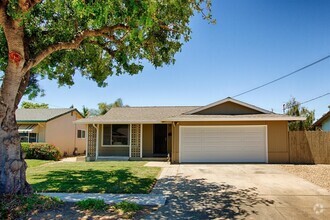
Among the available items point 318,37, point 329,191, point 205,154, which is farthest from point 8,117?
point 318,37

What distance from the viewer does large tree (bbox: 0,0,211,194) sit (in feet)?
19.1

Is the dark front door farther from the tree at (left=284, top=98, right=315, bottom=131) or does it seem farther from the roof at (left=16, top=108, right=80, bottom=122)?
the tree at (left=284, top=98, right=315, bottom=131)

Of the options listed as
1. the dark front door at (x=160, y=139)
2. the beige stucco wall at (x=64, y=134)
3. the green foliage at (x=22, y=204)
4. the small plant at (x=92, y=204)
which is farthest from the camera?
the beige stucco wall at (x=64, y=134)

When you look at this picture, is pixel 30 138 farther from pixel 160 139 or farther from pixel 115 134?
pixel 160 139

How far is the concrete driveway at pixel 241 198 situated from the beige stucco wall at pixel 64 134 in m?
15.1

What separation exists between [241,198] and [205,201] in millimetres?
1093

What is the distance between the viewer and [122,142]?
18641 mm

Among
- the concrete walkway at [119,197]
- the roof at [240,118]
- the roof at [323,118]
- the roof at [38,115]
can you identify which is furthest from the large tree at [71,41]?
the roof at [323,118]

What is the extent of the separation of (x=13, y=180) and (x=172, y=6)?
249 inches

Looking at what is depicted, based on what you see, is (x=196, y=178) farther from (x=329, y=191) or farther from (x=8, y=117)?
(x=8, y=117)

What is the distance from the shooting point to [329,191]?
Result: 8.02 m

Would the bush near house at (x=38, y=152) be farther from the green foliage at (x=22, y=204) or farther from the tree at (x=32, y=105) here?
the tree at (x=32, y=105)

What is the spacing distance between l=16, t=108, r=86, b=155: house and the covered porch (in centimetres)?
546

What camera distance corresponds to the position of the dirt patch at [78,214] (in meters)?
5.50
